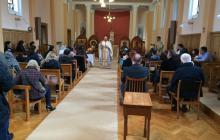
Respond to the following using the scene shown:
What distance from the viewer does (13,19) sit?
820 cm

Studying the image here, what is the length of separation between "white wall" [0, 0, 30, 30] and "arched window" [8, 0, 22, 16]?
0.18 m

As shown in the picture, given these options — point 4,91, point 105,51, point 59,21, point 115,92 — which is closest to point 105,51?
point 105,51

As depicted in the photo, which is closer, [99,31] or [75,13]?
[75,13]

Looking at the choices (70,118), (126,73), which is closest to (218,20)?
(126,73)

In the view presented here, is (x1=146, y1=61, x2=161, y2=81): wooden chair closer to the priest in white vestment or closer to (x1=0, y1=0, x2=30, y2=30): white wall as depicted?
the priest in white vestment

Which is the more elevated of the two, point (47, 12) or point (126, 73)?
point (47, 12)

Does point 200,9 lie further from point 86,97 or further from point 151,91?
point 86,97

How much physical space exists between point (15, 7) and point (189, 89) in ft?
24.0

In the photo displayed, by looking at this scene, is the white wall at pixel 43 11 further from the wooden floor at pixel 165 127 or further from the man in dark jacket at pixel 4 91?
the man in dark jacket at pixel 4 91

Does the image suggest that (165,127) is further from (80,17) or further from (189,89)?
(80,17)

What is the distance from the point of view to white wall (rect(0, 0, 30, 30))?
24.5 ft

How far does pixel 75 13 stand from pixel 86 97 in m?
13.3

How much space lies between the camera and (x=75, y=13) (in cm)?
1745

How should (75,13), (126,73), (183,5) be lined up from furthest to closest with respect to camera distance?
(75,13), (183,5), (126,73)
